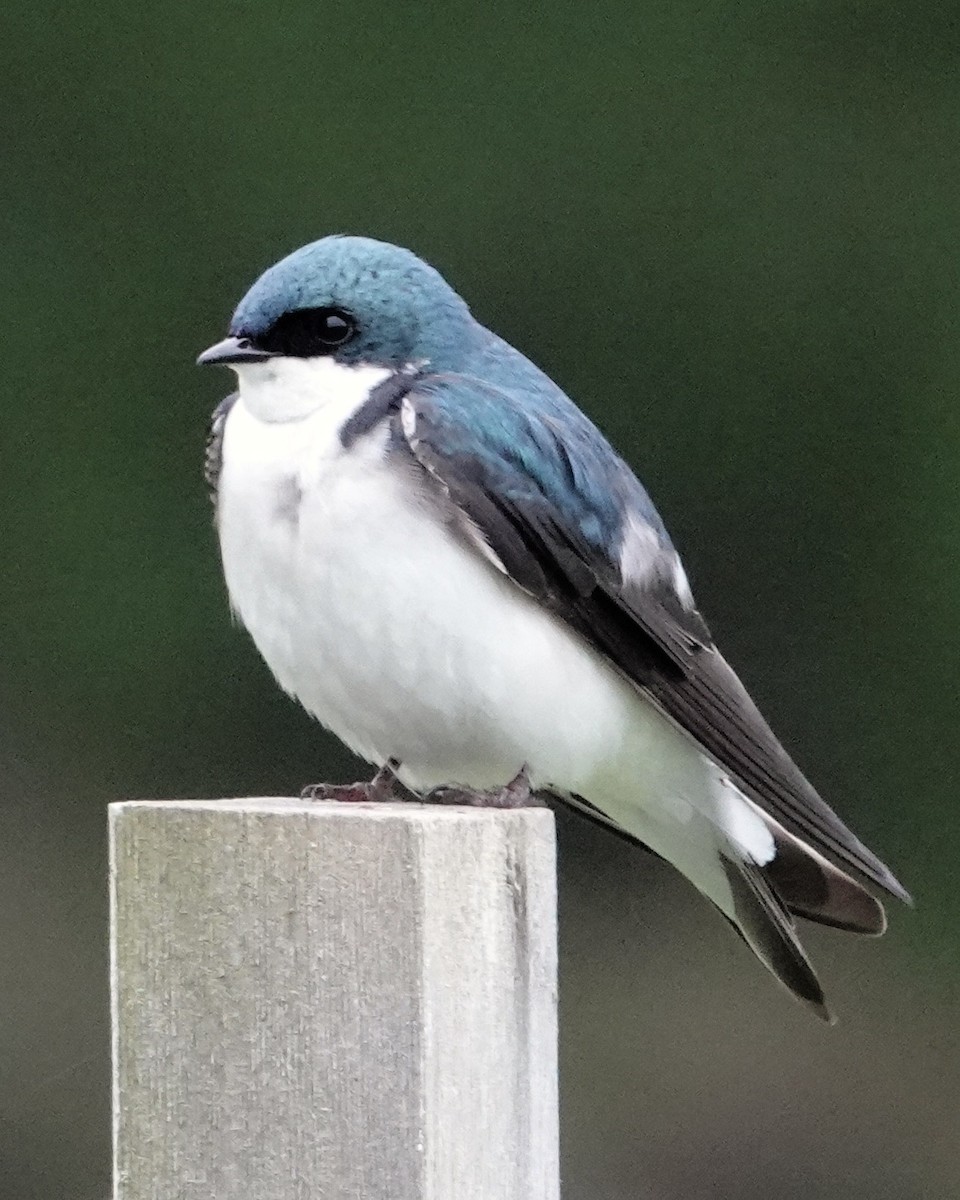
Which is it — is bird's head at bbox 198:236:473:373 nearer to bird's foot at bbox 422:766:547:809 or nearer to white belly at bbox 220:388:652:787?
white belly at bbox 220:388:652:787

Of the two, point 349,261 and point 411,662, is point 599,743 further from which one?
point 349,261

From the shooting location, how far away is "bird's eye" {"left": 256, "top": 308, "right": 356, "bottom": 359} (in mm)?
1700

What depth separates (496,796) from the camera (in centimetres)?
156

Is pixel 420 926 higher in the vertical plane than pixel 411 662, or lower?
lower

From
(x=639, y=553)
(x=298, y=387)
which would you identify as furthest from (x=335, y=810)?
(x=639, y=553)

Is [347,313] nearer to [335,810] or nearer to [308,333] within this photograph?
[308,333]

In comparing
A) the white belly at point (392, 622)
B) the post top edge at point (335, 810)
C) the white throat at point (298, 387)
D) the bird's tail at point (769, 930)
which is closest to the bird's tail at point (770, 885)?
the bird's tail at point (769, 930)

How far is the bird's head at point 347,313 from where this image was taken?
1703 mm

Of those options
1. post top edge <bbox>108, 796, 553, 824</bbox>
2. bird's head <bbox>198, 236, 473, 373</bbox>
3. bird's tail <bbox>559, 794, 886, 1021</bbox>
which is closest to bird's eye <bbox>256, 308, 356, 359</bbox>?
bird's head <bbox>198, 236, 473, 373</bbox>

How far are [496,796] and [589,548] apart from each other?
24 centimetres

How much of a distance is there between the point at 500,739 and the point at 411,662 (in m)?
0.10

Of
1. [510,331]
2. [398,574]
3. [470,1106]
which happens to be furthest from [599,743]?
[510,331]

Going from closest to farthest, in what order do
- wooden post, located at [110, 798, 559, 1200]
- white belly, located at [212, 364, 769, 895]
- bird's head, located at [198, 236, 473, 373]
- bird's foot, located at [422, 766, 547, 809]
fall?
wooden post, located at [110, 798, 559, 1200] < bird's foot, located at [422, 766, 547, 809] < white belly, located at [212, 364, 769, 895] < bird's head, located at [198, 236, 473, 373]

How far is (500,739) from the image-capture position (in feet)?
5.48
